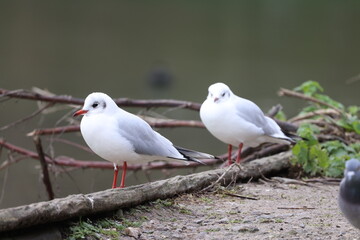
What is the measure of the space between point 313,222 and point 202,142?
7101 millimetres

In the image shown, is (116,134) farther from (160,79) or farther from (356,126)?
(160,79)

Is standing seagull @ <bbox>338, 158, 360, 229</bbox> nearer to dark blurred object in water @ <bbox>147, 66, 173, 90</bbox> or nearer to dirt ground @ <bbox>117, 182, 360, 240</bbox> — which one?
dirt ground @ <bbox>117, 182, 360, 240</bbox>

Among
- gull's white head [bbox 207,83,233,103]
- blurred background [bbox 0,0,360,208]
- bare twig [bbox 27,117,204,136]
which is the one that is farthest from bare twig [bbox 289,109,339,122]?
blurred background [bbox 0,0,360,208]

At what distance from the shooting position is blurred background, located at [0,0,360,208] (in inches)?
474

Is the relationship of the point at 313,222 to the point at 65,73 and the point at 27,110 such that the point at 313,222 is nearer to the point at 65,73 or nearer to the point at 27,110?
the point at 27,110

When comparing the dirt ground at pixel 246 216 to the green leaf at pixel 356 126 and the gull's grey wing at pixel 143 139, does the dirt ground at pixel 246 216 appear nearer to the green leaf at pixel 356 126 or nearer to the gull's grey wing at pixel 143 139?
the gull's grey wing at pixel 143 139

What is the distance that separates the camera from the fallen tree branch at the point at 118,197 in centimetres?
303

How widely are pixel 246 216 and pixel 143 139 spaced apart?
0.75 meters

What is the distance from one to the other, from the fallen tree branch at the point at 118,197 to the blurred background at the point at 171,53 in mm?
3882

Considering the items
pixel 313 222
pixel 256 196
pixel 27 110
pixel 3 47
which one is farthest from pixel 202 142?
pixel 3 47

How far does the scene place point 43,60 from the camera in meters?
16.4

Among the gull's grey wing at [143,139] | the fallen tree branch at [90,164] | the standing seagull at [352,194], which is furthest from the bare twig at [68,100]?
the standing seagull at [352,194]

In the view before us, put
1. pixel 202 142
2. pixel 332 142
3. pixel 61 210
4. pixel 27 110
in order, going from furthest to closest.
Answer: pixel 27 110
pixel 202 142
pixel 332 142
pixel 61 210

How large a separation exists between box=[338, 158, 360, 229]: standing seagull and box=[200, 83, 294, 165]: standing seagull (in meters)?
1.67
